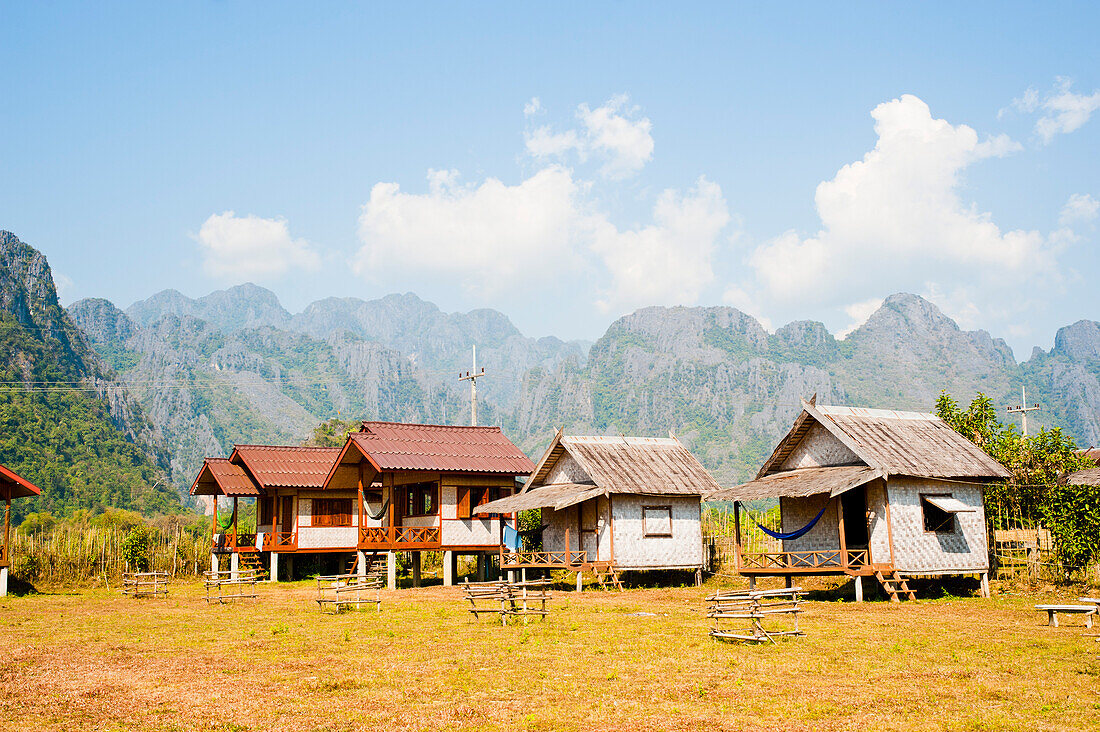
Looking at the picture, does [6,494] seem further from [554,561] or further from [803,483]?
[803,483]

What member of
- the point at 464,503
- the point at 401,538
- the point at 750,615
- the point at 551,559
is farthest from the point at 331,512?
the point at 750,615

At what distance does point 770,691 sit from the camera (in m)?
12.0

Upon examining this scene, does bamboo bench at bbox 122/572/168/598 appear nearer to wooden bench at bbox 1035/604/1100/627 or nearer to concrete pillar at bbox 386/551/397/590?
concrete pillar at bbox 386/551/397/590

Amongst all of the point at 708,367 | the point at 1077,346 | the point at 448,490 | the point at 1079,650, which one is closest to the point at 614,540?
the point at 448,490

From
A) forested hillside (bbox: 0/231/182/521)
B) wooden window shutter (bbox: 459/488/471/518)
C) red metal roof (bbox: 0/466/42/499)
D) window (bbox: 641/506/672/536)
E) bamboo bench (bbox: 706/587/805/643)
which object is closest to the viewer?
bamboo bench (bbox: 706/587/805/643)

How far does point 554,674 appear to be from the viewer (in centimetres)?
1344

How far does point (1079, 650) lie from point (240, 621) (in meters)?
16.9

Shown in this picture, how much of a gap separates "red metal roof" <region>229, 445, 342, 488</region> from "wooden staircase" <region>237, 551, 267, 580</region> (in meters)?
3.82

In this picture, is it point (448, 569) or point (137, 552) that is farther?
point (137, 552)

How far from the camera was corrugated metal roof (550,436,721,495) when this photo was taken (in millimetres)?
30241

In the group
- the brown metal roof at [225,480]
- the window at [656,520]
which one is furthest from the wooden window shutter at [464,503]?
the brown metal roof at [225,480]

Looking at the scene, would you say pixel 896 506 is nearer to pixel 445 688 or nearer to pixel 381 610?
pixel 381 610

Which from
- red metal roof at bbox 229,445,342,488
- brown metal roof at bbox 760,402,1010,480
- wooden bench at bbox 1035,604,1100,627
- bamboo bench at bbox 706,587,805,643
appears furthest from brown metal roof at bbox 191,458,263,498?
wooden bench at bbox 1035,604,1100,627

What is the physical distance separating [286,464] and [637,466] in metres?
15.7
